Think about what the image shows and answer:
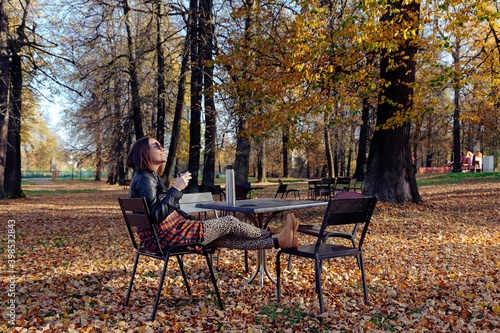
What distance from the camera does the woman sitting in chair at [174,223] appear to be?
3.42m

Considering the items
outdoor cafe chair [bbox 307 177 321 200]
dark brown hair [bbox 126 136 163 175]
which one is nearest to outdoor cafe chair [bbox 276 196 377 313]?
dark brown hair [bbox 126 136 163 175]

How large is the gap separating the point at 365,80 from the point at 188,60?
24.5 feet

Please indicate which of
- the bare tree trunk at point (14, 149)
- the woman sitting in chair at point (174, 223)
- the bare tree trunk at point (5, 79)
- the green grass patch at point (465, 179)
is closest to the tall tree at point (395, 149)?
the woman sitting in chair at point (174, 223)

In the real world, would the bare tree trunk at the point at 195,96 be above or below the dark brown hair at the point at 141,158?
above

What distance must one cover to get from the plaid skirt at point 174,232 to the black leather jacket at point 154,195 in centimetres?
10

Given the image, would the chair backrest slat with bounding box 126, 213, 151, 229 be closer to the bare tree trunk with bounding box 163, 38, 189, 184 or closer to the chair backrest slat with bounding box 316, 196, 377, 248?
the chair backrest slat with bounding box 316, 196, 377, 248

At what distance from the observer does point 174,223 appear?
3490mm

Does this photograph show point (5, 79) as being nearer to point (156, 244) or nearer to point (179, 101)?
point (179, 101)

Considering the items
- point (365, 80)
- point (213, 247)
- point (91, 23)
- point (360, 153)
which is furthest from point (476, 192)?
point (91, 23)

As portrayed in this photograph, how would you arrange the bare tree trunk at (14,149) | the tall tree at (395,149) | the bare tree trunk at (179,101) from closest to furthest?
the tall tree at (395,149) → the bare tree trunk at (179,101) → the bare tree trunk at (14,149)

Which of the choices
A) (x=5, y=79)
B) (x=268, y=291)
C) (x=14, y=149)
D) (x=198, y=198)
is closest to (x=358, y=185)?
(x=198, y=198)

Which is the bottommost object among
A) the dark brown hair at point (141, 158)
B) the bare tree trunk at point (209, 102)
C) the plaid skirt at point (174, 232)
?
the plaid skirt at point (174, 232)

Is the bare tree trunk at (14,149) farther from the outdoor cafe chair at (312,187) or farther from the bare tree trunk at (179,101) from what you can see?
the outdoor cafe chair at (312,187)

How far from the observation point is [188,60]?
47.2 feet
